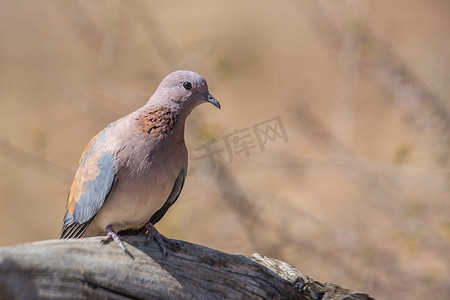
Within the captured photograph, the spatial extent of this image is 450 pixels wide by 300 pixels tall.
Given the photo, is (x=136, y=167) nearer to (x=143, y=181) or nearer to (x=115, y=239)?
(x=143, y=181)

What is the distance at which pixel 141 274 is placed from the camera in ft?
8.61

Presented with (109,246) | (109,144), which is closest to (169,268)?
(109,246)

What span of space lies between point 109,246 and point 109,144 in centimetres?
51

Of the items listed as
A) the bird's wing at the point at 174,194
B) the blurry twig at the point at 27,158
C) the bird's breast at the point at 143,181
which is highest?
the blurry twig at the point at 27,158

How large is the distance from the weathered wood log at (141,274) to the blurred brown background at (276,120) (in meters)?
1.50

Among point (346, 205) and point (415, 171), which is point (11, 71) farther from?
point (415, 171)

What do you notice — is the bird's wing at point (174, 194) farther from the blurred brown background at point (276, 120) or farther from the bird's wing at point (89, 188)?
the blurred brown background at point (276, 120)

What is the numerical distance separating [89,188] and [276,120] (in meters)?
3.33

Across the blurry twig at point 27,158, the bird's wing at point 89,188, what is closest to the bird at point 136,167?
the bird's wing at point 89,188

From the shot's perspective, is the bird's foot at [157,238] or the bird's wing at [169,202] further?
the bird's wing at [169,202]

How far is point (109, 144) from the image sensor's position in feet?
9.27

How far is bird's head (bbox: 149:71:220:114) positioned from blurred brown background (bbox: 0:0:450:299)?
4.28 feet

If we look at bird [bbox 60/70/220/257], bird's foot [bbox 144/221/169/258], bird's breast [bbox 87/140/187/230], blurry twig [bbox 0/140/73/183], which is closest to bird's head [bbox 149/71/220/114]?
bird [bbox 60/70/220/257]

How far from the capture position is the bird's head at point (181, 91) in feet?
9.62
